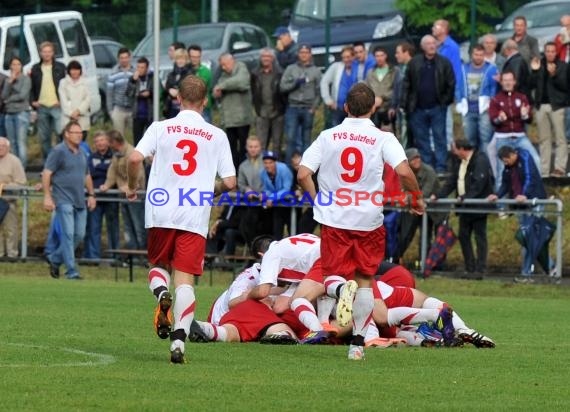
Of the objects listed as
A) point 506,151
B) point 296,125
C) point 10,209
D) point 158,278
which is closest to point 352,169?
point 158,278

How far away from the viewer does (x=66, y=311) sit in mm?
16375

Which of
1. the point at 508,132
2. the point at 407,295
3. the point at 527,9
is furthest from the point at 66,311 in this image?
the point at 527,9

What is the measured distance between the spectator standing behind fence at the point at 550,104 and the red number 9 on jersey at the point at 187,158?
1370cm

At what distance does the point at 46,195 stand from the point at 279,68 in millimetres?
5384

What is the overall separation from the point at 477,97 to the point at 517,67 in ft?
2.77

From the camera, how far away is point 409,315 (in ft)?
44.1

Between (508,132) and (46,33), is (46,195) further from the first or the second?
(46,33)

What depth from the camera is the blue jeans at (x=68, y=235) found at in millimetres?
22516

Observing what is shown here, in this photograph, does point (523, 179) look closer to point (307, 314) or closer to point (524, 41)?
point (524, 41)

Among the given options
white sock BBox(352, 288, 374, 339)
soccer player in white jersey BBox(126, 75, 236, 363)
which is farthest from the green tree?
soccer player in white jersey BBox(126, 75, 236, 363)

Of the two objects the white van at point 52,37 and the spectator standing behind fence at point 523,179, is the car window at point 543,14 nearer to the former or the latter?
the spectator standing behind fence at point 523,179

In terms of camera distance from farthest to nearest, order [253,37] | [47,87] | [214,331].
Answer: [253,37], [47,87], [214,331]

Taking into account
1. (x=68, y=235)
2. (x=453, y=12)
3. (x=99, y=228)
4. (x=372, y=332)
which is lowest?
(x=99, y=228)

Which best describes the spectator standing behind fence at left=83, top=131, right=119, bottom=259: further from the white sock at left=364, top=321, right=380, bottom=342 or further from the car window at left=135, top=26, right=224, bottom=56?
the white sock at left=364, top=321, right=380, bottom=342
